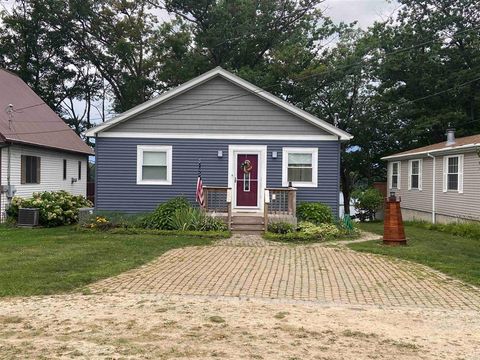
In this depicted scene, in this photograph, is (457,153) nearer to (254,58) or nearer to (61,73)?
(254,58)

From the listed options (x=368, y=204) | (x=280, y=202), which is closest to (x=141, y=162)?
(x=280, y=202)

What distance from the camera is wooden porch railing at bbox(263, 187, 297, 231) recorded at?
14469 millimetres

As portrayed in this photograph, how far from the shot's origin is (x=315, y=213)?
15.0 m

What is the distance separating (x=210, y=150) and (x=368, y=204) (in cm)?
1114

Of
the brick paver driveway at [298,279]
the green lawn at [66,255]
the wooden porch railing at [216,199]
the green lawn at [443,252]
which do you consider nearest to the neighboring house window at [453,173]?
the green lawn at [443,252]

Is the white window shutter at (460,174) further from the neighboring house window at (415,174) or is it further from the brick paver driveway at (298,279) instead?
the brick paver driveway at (298,279)

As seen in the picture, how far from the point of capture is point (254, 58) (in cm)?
3108

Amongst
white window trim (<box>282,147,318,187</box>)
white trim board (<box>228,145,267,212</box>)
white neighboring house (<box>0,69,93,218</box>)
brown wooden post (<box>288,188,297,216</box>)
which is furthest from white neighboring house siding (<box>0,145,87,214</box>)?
brown wooden post (<box>288,188,297,216</box>)

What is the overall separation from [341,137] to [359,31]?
20140 mm

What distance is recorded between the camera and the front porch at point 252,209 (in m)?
14.4

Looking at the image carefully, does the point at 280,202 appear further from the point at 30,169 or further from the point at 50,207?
the point at 30,169

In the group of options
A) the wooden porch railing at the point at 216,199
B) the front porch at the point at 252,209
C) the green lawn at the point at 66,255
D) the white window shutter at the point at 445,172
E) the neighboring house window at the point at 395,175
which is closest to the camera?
the green lawn at the point at 66,255

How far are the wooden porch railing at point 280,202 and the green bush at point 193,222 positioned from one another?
150cm

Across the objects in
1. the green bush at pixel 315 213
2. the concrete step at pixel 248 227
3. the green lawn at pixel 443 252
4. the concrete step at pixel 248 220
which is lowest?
the green lawn at pixel 443 252
